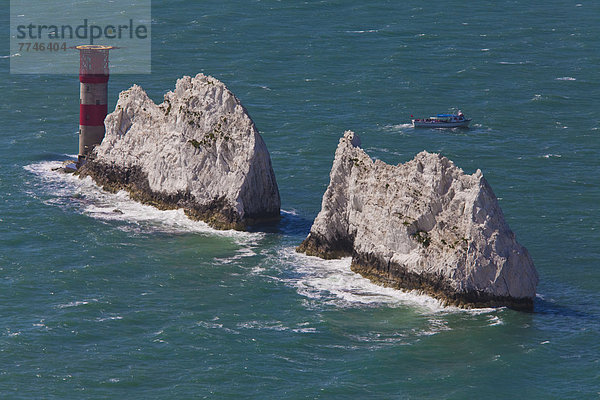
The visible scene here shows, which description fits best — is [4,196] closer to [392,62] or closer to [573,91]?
[392,62]

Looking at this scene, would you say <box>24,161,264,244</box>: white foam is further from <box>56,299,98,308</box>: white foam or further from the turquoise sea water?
<box>56,299,98,308</box>: white foam

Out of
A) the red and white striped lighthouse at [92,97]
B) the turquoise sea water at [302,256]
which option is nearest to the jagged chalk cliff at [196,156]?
the turquoise sea water at [302,256]

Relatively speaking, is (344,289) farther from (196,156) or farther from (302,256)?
(196,156)

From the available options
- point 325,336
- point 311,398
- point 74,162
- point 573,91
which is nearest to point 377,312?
point 325,336

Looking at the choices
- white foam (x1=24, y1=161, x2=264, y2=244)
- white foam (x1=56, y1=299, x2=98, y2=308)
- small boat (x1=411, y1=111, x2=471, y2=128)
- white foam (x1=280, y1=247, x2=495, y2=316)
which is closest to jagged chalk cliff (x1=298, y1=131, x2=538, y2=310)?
white foam (x1=280, y1=247, x2=495, y2=316)

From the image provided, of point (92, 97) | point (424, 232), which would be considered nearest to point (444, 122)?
point (92, 97)
